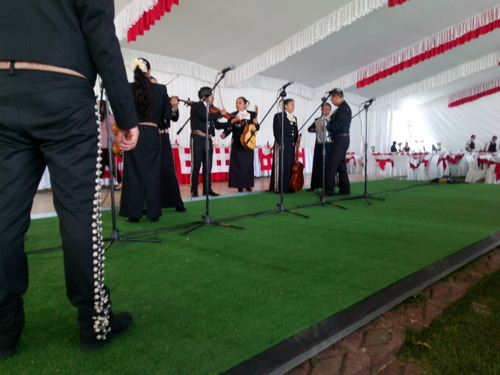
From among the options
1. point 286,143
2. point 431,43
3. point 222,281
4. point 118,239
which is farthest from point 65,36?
point 431,43

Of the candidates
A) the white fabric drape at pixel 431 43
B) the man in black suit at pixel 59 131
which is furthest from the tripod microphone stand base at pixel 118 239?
the white fabric drape at pixel 431 43

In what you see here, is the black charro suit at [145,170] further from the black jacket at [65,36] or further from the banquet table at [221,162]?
the banquet table at [221,162]

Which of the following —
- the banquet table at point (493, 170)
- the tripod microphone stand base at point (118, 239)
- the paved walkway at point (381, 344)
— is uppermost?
the banquet table at point (493, 170)

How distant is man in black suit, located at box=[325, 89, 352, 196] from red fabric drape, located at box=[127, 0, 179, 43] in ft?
9.28

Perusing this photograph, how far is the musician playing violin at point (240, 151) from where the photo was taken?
5523mm

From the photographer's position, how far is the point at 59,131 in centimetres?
112

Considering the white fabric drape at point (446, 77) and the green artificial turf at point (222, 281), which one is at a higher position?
the white fabric drape at point (446, 77)

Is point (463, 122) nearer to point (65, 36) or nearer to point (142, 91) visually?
point (142, 91)

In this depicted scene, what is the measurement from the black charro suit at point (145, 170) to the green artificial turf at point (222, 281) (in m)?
0.19

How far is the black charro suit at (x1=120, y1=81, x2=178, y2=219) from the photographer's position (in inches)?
132

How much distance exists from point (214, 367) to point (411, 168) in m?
11.0

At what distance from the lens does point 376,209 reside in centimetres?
432

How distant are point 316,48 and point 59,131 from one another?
9.07 metres

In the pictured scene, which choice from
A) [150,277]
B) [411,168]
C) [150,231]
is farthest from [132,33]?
[411,168]
